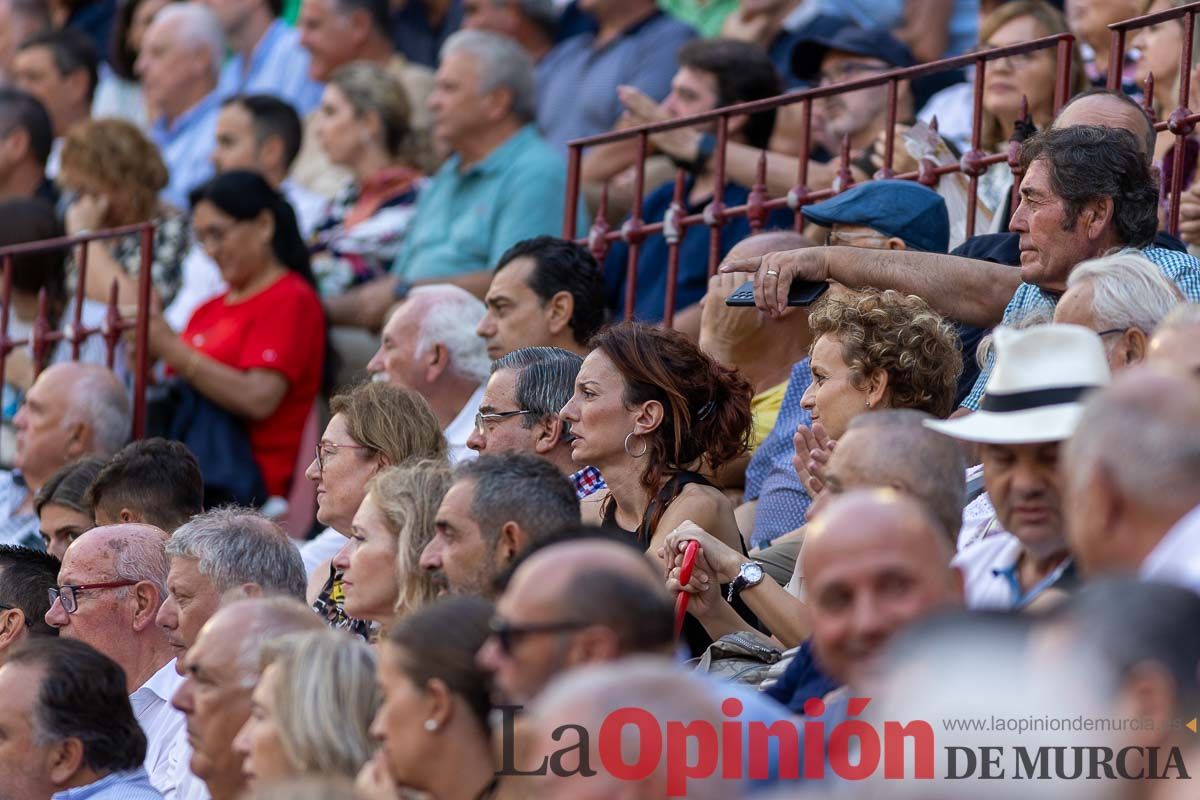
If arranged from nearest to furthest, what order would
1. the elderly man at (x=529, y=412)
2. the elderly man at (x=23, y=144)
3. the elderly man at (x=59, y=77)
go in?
1. the elderly man at (x=529, y=412)
2. the elderly man at (x=23, y=144)
3. the elderly man at (x=59, y=77)

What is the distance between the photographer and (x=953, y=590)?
418 centimetres

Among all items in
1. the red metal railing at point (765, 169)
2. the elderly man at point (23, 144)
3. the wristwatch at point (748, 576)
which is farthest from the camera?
the elderly man at point (23, 144)

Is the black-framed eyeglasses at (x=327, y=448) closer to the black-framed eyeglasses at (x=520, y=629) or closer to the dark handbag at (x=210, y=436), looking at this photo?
the dark handbag at (x=210, y=436)

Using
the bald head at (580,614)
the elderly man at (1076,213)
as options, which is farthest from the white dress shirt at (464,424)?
the bald head at (580,614)

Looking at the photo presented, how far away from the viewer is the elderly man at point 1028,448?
4590 mm

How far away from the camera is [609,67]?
10688 mm

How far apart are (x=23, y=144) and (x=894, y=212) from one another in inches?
231

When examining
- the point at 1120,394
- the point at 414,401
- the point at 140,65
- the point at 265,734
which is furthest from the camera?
the point at 140,65

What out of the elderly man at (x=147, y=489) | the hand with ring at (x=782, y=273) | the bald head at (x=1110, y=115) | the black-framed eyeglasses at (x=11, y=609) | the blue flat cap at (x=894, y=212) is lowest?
the black-framed eyeglasses at (x=11, y=609)

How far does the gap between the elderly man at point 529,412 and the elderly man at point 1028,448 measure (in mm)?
2064

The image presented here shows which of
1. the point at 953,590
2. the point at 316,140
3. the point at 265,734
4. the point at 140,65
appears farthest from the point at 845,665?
the point at 140,65

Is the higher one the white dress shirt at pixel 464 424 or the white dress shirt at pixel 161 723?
the white dress shirt at pixel 464 424

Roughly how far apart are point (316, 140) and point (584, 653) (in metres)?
7.91

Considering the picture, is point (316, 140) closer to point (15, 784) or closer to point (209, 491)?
point (209, 491)
